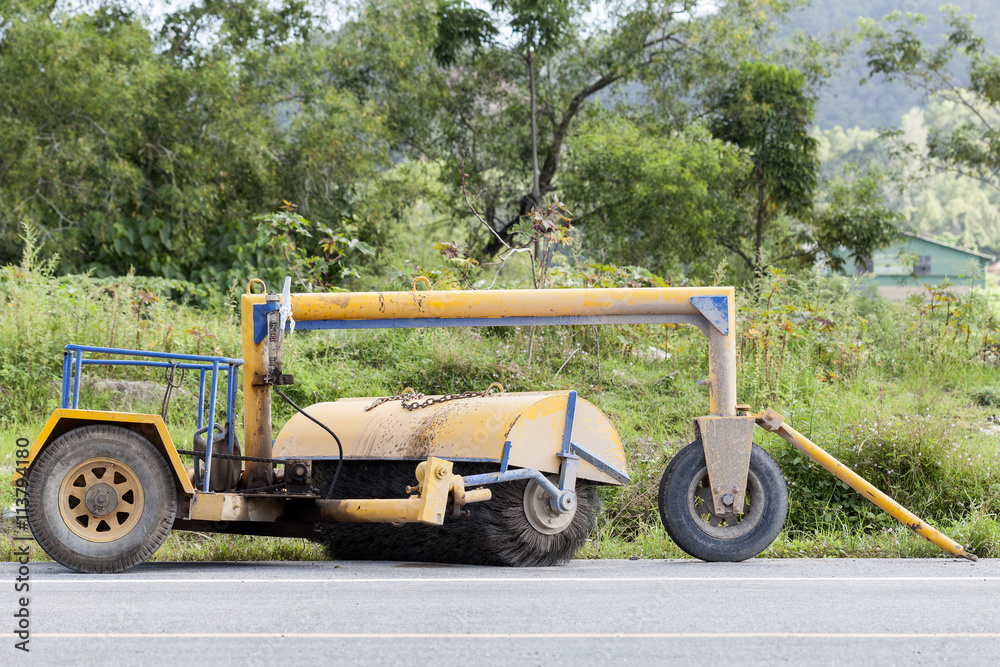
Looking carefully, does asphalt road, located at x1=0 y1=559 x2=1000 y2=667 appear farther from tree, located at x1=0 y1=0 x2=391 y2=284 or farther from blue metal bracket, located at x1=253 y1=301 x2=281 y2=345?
tree, located at x1=0 y1=0 x2=391 y2=284

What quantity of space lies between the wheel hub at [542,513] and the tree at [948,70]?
28.5 meters

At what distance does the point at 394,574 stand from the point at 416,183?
2097 centimetres

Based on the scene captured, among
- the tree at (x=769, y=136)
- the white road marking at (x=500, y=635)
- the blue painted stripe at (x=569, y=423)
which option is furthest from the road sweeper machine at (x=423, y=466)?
the tree at (x=769, y=136)

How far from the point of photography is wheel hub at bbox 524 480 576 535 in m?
6.54

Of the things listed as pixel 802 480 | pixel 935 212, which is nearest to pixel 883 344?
pixel 802 480

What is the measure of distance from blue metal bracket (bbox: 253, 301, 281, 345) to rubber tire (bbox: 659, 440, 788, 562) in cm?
267

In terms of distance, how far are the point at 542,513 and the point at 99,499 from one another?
2.58m

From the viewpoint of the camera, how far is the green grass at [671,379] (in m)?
8.90

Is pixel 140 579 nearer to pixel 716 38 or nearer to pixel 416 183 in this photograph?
pixel 416 183

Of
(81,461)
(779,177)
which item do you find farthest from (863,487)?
(779,177)

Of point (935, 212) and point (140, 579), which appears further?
point (935, 212)

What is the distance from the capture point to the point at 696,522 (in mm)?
6590

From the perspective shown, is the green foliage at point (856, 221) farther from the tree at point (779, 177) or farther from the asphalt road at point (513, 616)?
the asphalt road at point (513, 616)

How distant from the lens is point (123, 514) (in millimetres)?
6172
